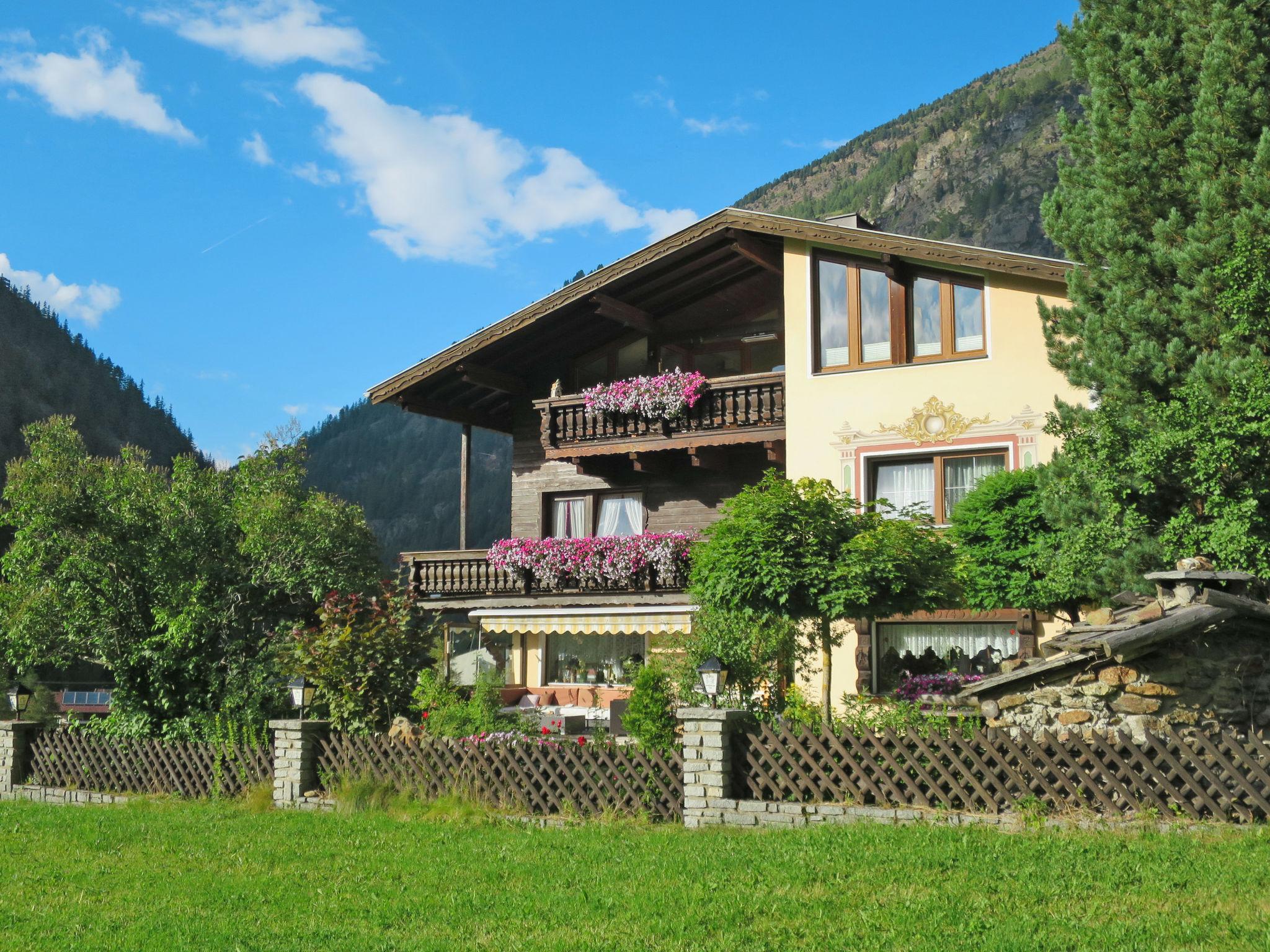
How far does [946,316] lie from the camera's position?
67.1ft

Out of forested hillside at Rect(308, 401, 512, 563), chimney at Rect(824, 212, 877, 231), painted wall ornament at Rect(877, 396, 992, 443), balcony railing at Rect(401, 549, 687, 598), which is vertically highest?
forested hillside at Rect(308, 401, 512, 563)

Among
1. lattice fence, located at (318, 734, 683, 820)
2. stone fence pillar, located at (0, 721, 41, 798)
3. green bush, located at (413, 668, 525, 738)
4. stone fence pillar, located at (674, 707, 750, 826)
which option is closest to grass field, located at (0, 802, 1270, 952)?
stone fence pillar, located at (674, 707, 750, 826)

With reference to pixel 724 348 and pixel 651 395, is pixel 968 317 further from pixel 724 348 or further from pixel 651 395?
pixel 651 395

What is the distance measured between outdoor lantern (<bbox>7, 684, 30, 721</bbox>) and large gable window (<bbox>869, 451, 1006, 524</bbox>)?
20144 mm

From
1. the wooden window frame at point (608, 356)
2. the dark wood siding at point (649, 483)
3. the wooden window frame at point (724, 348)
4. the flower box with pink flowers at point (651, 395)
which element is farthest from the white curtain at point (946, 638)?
the wooden window frame at point (608, 356)

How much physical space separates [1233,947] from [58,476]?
16293 millimetres

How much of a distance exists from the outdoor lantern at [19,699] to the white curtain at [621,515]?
14.2m

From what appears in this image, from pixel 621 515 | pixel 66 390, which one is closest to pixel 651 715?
pixel 621 515

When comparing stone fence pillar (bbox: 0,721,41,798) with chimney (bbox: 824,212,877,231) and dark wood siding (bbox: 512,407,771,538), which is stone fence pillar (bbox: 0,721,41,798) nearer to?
dark wood siding (bbox: 512,407,771,538)

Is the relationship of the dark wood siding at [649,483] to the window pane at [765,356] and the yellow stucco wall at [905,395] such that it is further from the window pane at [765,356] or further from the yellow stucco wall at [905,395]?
the yellow stucco wall at [905,395]

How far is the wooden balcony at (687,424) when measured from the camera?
21.8m

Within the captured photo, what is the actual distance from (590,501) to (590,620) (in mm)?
3410

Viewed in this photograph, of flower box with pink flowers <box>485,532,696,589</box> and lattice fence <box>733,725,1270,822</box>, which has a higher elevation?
flower box with pink flowers <box>485,532,696,589</box>

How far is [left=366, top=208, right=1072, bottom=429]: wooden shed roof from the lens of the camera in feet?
66.2
